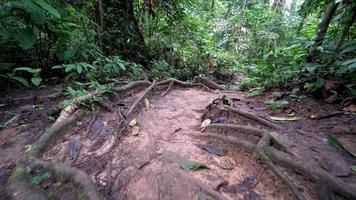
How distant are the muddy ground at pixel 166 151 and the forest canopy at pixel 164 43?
0.70 metres

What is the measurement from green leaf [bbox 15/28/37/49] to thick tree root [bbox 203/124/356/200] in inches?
127

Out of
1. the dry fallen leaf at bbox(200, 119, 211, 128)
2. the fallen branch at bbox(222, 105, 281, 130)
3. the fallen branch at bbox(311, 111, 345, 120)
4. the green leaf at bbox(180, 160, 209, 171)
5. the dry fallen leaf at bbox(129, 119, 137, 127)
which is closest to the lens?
the green leaf at bbox(180, 160, 209, 171)

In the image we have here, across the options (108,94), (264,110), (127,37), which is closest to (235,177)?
(264,110)

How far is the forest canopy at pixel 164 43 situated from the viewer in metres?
3.42

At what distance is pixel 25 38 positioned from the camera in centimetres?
329

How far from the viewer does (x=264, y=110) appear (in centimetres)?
352

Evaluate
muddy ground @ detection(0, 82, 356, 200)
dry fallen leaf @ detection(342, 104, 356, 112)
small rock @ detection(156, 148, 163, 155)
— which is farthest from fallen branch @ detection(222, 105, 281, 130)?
small rock @ detection(156, 148, 163, 155)

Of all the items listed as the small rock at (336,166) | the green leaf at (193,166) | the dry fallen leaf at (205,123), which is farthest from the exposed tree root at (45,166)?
the small rock at (336,166)

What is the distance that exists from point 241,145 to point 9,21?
14.6 feet

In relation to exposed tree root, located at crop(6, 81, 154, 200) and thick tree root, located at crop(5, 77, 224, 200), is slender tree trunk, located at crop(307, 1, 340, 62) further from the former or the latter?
exposed tree root, located at crop(6, 81, 154, 200)

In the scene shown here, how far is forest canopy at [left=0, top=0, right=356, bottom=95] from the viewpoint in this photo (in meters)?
3.42

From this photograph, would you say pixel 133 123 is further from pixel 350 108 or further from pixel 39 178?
pixel 350 108

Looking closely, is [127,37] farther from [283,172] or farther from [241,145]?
[283,172]

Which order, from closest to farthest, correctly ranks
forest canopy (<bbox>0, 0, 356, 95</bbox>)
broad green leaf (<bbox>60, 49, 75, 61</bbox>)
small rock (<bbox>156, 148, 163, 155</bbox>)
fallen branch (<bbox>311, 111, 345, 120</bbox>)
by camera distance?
small rock (<bbox>156, 148, 163, 155</bbox>)
fallen branch (<bbox>311, 111, 345, 120</bbox>)
forest canopy (<bbox>0, 0, 356, 95</bbox>)
broad green leaf (<bbox>60, 49, 75, 61</bbox>)
